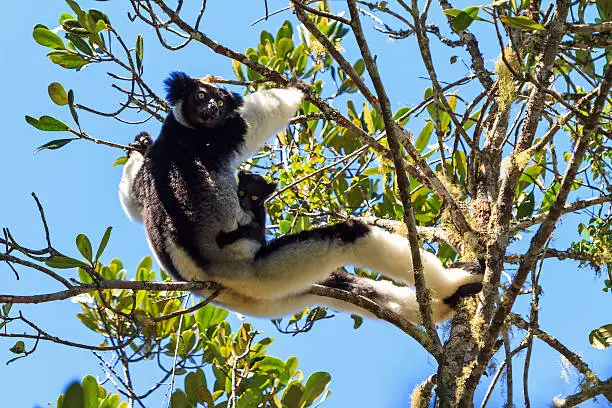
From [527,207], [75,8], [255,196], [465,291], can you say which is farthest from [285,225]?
[75,8]

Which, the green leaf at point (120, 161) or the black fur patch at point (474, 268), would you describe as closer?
the black fur patch at point (474, 268)

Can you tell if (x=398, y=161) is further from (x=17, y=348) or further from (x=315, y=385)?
(x=315, y=385)

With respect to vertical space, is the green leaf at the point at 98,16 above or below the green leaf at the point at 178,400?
above

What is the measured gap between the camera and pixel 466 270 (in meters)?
4.72

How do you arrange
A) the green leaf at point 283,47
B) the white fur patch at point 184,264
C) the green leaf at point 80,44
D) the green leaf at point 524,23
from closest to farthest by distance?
the green leaf at point 524,23 → the white fur patch at point 184,264 → the green leaf at point 80,44 → the green leaf at point 283,47

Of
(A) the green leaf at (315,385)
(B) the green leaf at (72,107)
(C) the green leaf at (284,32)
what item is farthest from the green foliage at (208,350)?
(C) the green leaf at (284,32)

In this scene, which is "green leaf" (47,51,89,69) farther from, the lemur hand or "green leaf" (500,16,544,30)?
"green leaf" (500,16,544,30)

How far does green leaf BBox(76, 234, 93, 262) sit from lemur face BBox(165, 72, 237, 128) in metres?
1.43

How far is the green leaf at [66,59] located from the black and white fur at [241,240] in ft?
2.52

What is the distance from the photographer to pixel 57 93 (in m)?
5.38

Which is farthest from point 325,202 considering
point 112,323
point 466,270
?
point 112,323

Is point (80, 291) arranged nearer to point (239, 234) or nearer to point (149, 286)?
point (149, 286)

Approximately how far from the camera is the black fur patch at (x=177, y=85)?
5922 millimetres

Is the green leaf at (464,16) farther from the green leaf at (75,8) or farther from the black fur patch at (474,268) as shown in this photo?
the green leaf at (75,8)
